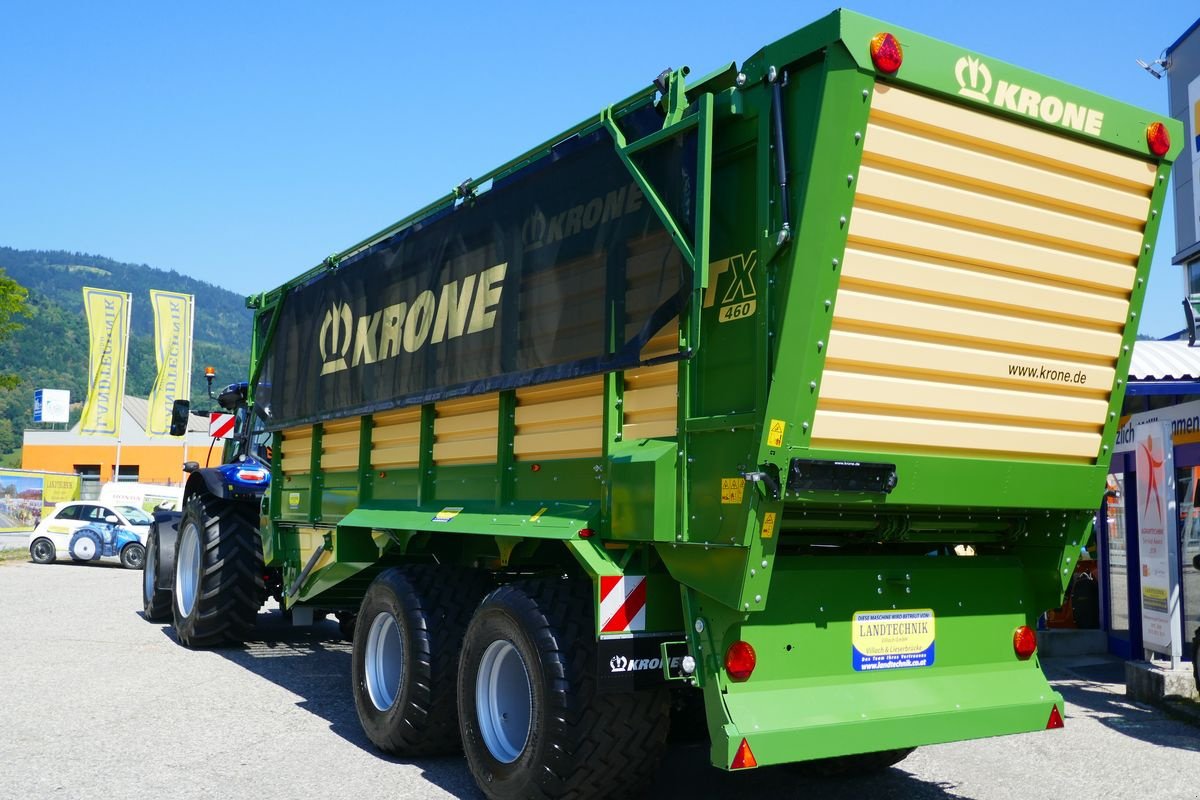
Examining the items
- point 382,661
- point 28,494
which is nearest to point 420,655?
point 382,661

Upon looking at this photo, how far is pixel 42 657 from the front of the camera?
9555mm

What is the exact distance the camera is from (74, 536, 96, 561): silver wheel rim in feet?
73.6

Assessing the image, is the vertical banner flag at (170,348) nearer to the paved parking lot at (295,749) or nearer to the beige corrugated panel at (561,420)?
the paved parking lot at (295,749)

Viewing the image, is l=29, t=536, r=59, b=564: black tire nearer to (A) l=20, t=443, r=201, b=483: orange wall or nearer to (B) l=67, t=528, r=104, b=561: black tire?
(B) l=67, t=528, r=104, b=561: black tire

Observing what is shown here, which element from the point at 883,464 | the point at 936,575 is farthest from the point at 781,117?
the point at 936,575

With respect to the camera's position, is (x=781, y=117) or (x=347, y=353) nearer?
(x=781, y=117)

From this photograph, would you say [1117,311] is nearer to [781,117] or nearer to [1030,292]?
[1030,292]

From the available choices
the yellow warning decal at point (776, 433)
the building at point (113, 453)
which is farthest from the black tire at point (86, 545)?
the building at point (113, 453)

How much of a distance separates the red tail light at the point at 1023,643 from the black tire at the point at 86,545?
21.4 meters

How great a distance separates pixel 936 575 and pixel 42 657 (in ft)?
26.6

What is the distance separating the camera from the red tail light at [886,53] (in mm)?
3973

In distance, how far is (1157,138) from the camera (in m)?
4.84

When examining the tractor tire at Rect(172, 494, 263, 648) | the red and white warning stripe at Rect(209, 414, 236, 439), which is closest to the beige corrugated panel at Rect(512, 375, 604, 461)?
the tractor tire at Rect(172, 494, 263, 648)

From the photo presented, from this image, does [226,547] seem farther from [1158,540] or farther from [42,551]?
[42,551]
